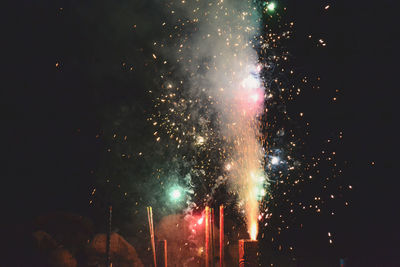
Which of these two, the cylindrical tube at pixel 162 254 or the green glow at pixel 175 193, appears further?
the green glow at pixel 175 193

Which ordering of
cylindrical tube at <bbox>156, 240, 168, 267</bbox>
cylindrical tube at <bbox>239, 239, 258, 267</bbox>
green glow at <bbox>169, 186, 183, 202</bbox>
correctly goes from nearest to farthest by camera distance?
cylindrical tube at <bbox>239, 239, 258, 267</bbox>, cylindrical tube at <bbox>156, 240, 168, 267</bbox>, green glow at <bbox>169, 186, 183, 202</bbox>

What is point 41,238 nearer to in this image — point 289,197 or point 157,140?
point 157,140

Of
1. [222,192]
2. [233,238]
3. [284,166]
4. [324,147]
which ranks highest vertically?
[324,147]

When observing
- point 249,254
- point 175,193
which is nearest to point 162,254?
point 249,254

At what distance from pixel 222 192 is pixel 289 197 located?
288 cm

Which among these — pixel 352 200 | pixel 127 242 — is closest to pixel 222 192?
pixel 127 242

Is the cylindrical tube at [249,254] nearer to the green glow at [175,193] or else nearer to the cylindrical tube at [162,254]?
the cylindrical tube at [162,254]

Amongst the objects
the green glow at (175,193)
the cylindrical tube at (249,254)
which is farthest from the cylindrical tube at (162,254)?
the green glow at (175,193)

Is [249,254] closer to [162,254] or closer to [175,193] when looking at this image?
[162,254]

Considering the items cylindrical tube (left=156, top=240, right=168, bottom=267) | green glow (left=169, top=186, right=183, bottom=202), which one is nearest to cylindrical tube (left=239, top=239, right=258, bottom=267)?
cylindrical tube (left=156, top=240, right=168, bottom=267)

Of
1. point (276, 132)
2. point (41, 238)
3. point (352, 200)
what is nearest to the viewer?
point (41, 238)

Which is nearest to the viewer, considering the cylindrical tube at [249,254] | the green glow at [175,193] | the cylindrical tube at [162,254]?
the cylindrical tube at [249,254]

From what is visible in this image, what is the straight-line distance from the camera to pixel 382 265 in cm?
1000

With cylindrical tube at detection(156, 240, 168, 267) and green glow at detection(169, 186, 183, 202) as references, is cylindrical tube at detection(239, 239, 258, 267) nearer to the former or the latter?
cylindrical tube at detection(156, 240, 168, 267)
